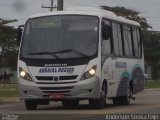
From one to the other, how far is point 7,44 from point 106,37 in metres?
54.5

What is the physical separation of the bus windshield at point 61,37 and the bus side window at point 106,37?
1.20ft

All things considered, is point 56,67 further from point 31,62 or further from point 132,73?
point 132,73

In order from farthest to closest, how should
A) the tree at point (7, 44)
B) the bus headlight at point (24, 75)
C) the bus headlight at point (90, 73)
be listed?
the tree at point (7, 44) < the bus headlight at point (24, 75) < the bus headlight at point (90, 73)

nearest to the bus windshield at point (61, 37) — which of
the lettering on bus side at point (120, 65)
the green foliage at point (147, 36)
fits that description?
the lettering on bus side at point (120, 65)

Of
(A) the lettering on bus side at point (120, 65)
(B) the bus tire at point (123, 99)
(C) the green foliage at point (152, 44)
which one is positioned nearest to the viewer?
(A) the lettering on bus side at point (120, 65)

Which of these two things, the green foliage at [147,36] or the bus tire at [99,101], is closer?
the bus tire at [99,101]

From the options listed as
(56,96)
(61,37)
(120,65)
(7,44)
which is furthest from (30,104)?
(7,44)

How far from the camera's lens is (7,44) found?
74562mm

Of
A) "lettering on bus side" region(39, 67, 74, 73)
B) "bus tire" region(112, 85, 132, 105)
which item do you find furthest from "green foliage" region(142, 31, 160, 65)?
"lettering on bus side" region(39, 67, 74, 73)

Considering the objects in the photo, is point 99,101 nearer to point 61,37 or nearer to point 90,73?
point 90,73

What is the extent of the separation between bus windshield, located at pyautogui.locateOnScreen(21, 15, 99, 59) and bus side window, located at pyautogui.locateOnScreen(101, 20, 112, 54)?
367 millimetres

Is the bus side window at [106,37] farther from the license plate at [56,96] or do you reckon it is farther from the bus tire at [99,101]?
the license plate at [56,96]

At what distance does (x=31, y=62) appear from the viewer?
2025 cm

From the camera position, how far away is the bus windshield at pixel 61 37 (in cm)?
2014
